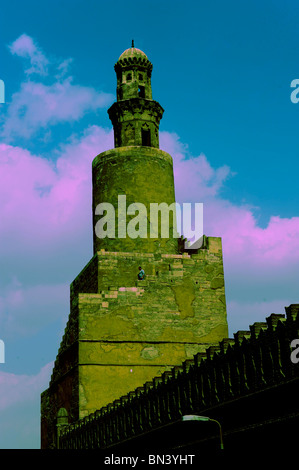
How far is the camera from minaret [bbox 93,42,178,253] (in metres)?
29.0

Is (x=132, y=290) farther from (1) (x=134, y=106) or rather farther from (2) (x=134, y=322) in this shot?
(1) (x=134, y=106)

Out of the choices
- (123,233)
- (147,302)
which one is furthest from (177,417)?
(123,233)

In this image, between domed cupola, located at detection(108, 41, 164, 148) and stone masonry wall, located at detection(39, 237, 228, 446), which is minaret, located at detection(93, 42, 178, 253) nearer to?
domed cupola, located at detection(108, 41, 164, 148)

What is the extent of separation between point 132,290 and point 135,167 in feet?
19.1

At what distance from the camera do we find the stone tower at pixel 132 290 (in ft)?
85.4

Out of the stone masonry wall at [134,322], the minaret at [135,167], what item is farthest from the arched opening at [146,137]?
the stone masonry wall at [134,322]

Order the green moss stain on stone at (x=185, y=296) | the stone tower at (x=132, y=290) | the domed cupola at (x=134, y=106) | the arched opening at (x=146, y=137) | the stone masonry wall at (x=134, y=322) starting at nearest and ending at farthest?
the stone masonry wall at (x=134, y=322)
the stone tower at (x=132, y=290)
the green moss stain on stone at (x=185, y=296)
the domed cupola at (x=134, y=106)
the arched opening at (x=146, y=137)

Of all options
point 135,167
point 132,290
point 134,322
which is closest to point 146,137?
point 135,167

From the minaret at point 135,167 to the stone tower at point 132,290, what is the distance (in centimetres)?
4

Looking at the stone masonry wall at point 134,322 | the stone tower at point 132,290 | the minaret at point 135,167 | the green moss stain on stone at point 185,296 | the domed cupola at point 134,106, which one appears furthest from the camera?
the domed cupola at point 134,106

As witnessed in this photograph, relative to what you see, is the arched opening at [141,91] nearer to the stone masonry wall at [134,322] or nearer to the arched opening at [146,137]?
the arched opening at [146,137]

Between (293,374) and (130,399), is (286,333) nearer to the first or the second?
(293,374)

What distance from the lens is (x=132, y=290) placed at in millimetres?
27109

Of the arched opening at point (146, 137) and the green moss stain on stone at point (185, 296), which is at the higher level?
the arched opening at point (146, 137)
